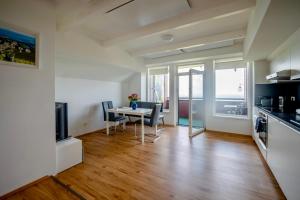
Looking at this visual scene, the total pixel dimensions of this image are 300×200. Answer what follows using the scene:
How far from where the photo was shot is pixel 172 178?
2.10 meters

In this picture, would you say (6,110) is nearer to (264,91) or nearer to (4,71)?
(4,71)

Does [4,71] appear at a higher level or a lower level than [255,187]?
higher

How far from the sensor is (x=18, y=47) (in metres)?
1.79

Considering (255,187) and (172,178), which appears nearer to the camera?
(255,187)

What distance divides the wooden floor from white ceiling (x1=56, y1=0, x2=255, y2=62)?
2.34 metres

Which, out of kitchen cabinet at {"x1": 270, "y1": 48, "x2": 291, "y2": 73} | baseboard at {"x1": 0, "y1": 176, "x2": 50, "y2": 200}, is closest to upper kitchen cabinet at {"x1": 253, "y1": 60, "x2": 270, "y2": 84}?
kitchen cabinet at {"x1": 270, "y1": 48, "x2": 291, "y2": 73}

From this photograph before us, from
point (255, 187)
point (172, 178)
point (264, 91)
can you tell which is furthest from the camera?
point (264, 91)

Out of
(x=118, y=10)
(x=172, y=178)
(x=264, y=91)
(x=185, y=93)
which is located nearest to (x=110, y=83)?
(x=185, y=93)

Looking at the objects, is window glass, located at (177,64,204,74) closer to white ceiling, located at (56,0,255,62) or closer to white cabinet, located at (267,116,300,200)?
white ceiling, located at (56,0,255,62)

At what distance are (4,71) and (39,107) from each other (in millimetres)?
549

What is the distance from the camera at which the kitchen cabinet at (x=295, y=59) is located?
6.65 ft

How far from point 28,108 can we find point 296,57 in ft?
12.1

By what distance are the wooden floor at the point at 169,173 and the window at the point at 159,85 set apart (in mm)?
2560

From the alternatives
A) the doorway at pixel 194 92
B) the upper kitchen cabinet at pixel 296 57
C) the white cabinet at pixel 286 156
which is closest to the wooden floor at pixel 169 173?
the white cabinet at pixel 286 156
